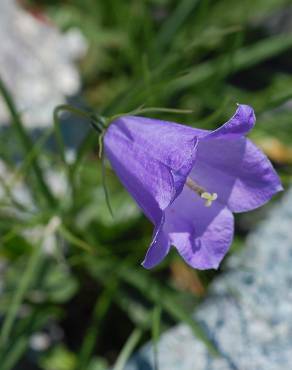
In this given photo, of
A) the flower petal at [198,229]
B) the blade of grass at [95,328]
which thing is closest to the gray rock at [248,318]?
the blade of grass at [95,328]

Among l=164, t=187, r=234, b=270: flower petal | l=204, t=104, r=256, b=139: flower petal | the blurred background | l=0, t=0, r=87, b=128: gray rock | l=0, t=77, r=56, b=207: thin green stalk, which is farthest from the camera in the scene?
l=0, t=0, r=87, b=128: gray rock

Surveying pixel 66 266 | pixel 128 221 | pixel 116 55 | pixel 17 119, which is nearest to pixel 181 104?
pixel 116 55

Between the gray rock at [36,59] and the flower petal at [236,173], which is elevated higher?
the flower petal at [236,173]

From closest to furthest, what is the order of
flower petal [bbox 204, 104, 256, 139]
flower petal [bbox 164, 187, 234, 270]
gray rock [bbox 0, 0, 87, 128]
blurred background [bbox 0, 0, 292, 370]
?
flower petal [bbox 204, 104, 256, 139], flower petal [bbox 164, 187, 234, 270], blurred background [bbox 0, 0, 292, 370], gray rock [bbox 0, 0, 87, 128]

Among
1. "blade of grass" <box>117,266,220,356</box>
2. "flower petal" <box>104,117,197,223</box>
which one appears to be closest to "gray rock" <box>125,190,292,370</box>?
"blade of grass" <box>117,266,220,356</box>

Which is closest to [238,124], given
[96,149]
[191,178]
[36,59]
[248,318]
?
[191,178]

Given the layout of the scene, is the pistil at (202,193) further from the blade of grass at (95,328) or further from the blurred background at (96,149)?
the blade of grass at (95,328)

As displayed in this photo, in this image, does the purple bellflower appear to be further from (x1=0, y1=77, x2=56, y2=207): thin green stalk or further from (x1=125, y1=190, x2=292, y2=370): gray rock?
(x1=125, y1=190, x2=292, y2=370): gray rock
